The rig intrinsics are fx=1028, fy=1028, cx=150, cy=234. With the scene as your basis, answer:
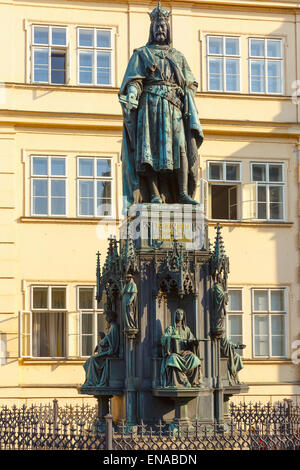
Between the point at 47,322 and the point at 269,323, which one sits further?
the point at 269,323

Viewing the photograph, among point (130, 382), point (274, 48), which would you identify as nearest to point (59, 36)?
point (274, 48)

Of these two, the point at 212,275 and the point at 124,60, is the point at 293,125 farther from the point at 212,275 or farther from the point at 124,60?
the point at 212,275

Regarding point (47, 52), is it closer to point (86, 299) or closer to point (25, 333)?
point (86, 299)

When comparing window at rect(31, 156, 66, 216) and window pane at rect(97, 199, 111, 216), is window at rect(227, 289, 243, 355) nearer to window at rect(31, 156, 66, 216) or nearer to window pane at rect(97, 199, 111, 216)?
window pane at rect(97, 199, 111, 216)

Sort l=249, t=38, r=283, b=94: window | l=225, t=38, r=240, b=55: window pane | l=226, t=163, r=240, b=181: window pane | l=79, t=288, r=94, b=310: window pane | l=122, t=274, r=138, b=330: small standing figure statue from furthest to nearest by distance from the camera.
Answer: l=249, t=38, r=283, b=94: window, l=225, t=38, r=240, b=55: window pane, l=226, t=163, r=240, b=181: window pane, l=79, t=288, r=94, b=310: window pane, l=122, t=274, r=138, b=330: small standing figure statue

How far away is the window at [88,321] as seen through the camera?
27062mm

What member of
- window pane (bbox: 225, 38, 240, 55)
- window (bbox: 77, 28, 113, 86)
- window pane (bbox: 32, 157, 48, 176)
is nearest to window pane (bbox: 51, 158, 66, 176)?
window pane (bbox: 32, 157, 48, 176)

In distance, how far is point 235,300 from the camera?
28297mm

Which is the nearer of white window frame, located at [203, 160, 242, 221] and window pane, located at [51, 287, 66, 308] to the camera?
window pane, located at [51, 287, 66, 308]

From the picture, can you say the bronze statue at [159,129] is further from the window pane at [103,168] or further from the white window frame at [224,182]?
the white window frame at [224,182]

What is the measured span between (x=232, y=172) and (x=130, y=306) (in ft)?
50.8

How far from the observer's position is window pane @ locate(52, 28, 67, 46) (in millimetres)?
28406

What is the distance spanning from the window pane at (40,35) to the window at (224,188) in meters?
5.70

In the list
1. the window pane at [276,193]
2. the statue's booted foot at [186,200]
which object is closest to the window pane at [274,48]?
the window pane at [276,193]
